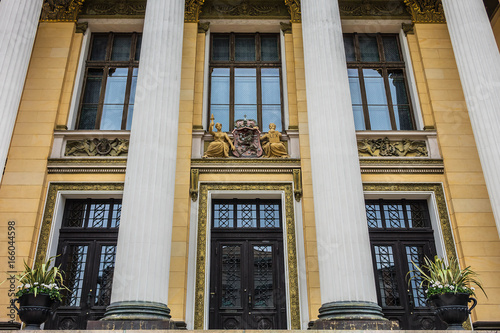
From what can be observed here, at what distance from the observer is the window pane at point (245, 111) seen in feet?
45.0

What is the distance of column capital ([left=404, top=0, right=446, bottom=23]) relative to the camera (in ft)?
46.9

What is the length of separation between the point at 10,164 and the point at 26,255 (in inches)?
104

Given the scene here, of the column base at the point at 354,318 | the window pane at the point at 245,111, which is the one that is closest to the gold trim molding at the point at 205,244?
the window pane at the point at 245,111

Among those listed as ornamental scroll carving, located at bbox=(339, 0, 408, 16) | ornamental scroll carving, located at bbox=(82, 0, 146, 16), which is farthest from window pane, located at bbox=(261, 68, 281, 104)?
ornamental scroll carving, located at bbox=(82, 0, 146, 16)

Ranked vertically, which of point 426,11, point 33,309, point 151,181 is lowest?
point 33,309

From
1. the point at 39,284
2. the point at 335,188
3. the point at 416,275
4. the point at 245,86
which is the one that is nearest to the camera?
the point at 39,284

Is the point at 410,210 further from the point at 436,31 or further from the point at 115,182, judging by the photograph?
the point at 115,182

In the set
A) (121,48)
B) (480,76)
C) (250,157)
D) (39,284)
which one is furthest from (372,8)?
(39,284)

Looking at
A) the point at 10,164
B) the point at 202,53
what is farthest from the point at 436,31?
the point at 10,164

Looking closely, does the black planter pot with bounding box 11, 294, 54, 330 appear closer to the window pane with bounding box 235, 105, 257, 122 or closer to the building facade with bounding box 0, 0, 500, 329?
the building facade with bounding box 0, 0, 500, 329

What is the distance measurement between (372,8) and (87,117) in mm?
9923

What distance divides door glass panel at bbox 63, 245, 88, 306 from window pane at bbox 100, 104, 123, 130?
12.2 feet

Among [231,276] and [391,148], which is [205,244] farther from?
[391,148]

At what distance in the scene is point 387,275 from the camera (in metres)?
11.8
